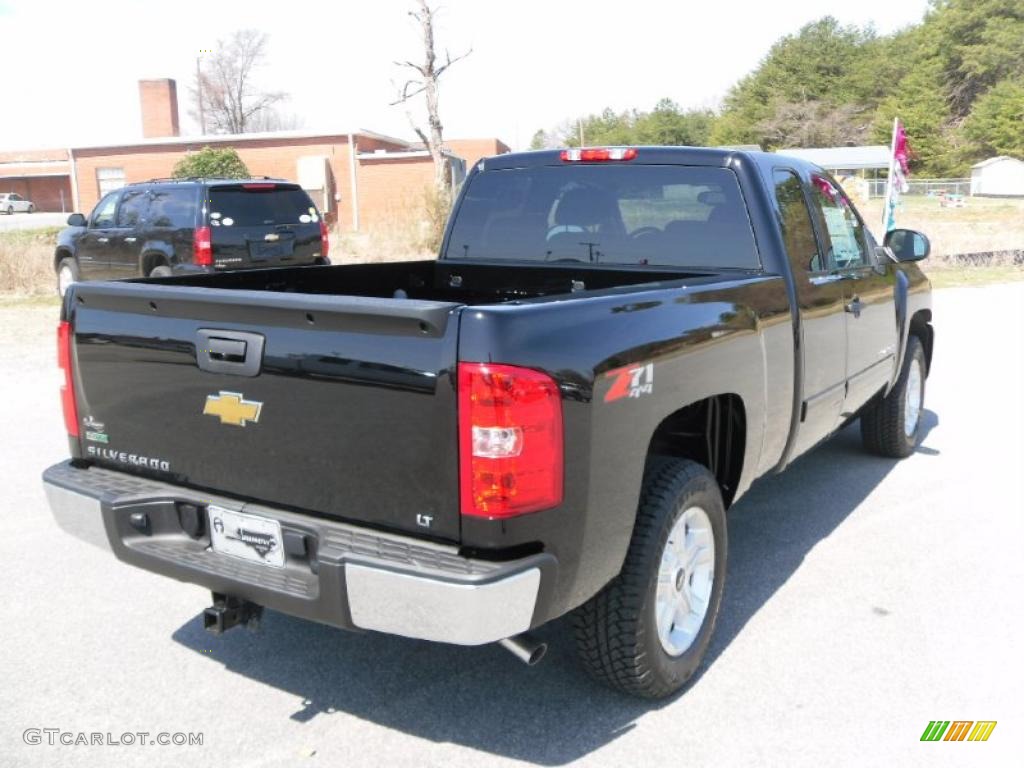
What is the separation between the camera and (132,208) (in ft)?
44.6

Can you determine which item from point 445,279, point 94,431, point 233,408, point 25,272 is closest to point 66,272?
point 25,272

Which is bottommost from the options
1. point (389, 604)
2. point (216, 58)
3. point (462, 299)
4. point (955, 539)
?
point (955, 539)

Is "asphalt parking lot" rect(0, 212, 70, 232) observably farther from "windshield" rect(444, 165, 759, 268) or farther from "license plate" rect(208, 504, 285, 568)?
"license plate" rect(208, 504, 285, 568)

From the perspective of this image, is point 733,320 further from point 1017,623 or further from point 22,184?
point 22,184

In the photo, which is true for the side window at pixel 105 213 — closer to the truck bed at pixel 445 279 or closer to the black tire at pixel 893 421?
the truck bed at pixel 445 279

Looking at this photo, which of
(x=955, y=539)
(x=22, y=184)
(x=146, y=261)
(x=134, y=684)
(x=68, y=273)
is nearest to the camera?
(x=134, y=684)

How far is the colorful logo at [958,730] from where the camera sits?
3240mm

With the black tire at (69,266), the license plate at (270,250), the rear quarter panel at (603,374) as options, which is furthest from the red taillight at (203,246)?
the rear quarter panel at (603,374)

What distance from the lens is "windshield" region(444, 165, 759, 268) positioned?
14.5 feet

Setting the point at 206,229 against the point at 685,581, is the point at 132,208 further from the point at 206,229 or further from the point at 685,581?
the point at 685,581

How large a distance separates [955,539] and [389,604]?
3.56m

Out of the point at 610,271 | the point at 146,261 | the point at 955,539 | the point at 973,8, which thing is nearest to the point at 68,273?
the point at 146,261

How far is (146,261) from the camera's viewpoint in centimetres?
1307

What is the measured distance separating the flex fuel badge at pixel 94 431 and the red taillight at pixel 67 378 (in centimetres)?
6
